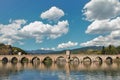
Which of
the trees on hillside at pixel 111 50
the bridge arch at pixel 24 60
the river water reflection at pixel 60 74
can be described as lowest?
the river water reflection at pixel 60 74

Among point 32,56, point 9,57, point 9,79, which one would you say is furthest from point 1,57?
point 9,79

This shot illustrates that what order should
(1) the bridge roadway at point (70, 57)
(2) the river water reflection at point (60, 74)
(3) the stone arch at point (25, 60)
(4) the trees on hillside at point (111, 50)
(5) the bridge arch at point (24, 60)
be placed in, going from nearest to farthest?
(2) the river water reflection at point (60, 74) < (1) the bridge roadway at point (70, 57) < (5) the bridge arch at point (24, 60) < (3) the stone arch at point (25, 60) < (4) the trees on hillside at point (111, 50)

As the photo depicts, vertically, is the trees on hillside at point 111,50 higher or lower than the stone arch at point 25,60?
higher

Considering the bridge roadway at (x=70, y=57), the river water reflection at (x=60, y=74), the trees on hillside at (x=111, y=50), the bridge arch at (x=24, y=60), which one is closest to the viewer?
the river water reflection at (x=60, y=74)

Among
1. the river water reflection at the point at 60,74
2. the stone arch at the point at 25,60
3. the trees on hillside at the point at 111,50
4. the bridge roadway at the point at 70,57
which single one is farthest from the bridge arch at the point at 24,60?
the river water reflection at the point at 60,74

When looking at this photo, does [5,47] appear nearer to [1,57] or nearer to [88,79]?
[1,57]

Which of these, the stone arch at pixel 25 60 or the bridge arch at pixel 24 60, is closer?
the bridge arch at pixel 24 60

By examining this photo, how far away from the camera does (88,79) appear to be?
53.3 metres

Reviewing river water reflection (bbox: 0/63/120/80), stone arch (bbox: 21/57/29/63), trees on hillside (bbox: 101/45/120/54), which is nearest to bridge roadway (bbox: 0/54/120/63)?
stone arch (bbox: 21/57/29/63)

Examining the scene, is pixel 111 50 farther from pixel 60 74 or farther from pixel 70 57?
pixel 60 74

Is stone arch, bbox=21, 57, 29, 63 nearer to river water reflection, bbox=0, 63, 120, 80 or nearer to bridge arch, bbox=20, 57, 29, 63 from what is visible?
bridge arch, bbox=20, 57, 29, 63

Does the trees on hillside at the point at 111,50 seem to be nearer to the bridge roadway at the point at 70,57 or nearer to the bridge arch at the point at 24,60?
the bridge roadway at the point at 70,57

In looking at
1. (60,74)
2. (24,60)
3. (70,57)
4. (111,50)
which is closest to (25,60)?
(24,60)

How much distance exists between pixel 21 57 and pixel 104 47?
49833mm
